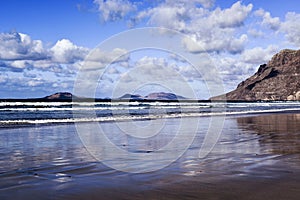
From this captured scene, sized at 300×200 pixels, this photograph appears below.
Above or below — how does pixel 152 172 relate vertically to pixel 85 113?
below

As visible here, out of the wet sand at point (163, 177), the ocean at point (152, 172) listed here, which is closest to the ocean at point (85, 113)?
the ocean at point (152, 172)

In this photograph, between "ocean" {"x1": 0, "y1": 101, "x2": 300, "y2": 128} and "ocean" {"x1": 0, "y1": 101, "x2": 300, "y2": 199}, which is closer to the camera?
"ocean" {"x1": 0, "y1": 101, "x2": 300, "y2": 199}

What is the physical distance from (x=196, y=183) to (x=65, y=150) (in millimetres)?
6476

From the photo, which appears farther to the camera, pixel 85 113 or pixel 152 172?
pixel 85 113

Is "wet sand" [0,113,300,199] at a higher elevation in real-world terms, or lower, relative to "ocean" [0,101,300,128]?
lower

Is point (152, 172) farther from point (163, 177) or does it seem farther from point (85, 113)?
point (85, 113)

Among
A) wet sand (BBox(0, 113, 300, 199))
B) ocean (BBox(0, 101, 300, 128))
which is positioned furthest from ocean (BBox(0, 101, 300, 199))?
ocean (BBox(0, 101, 300, 128))

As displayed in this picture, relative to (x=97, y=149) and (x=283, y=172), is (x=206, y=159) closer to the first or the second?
(x=283, y=172)

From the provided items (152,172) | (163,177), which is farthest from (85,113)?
(163,177)

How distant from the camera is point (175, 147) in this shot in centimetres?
1260

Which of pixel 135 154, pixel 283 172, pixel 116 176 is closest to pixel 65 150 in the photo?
pixel 135 154

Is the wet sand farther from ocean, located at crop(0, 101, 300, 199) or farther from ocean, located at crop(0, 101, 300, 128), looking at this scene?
ocean, located at crop(0, 101, 300, 128)

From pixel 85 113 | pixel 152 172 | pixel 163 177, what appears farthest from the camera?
pixel 85 113

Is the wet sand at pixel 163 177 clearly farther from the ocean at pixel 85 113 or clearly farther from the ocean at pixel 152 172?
the ocean at pixel 85 113
